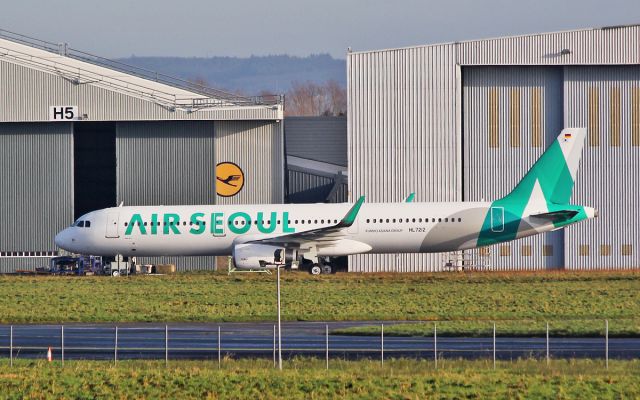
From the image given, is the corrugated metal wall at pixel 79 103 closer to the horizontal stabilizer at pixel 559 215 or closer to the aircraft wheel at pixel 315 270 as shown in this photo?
the aircraft wheel at pixel 315 270

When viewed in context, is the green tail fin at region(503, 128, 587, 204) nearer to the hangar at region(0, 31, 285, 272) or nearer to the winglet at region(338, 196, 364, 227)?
the winglet at region(338, 196, 364, 227)

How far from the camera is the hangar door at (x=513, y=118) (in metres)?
64.5

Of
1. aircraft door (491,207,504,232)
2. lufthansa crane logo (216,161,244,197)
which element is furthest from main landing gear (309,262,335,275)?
lufthansa crane logo (216,161,244,197)

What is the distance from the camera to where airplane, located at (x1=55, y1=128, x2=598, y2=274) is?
5634cm

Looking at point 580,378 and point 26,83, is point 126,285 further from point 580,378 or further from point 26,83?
point 580,378

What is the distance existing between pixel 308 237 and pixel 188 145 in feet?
45.8

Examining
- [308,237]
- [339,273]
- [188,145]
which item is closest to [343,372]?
[308,237]

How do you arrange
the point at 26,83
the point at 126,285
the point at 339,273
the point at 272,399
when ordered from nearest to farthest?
the point at 272,399, the point at 126,285, the point at 339,273, the point at 26,83

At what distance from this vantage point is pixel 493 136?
64750mm

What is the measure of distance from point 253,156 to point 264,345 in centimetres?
3556

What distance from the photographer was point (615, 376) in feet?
82.7

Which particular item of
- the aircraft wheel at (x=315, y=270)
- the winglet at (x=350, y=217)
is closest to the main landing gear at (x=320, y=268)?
the aircraft wheel at (x=315, y=270)

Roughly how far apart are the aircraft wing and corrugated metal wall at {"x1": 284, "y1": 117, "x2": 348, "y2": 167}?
1851 cm

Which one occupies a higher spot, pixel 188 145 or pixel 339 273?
→ pixel 188 145
